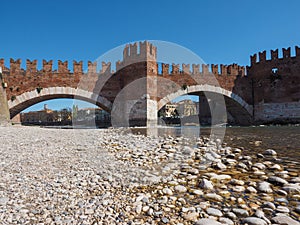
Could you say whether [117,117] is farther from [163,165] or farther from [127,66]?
[163,165]

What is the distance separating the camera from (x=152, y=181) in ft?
8.21

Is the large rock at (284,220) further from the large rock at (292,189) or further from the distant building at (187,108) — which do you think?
the distant building at (187,108)

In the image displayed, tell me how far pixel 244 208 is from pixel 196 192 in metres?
0.49

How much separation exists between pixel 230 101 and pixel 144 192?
1980 centimetres

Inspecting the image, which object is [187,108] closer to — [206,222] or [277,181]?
[277,181]

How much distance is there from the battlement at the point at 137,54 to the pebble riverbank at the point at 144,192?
1258 centimetres

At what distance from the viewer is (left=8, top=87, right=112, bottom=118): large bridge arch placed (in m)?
14.7

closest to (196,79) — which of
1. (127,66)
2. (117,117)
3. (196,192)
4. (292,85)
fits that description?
(127,66)

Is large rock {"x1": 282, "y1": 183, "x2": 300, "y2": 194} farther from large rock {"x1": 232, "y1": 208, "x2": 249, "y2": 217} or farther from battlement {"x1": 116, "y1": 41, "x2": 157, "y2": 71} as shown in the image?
battlement {"x1": 116, "y1": 41, "x2": 157, "y2": 71}

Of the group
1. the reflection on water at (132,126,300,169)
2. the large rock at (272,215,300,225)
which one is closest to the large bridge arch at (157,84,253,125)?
the reflection on water at (132,126,300,169)

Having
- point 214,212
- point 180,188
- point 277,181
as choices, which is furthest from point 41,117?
point 214,212

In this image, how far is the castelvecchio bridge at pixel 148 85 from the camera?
14828mm

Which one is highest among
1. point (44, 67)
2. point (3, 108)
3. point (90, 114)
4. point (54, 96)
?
point (44, 67)

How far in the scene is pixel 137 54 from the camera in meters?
15.3
